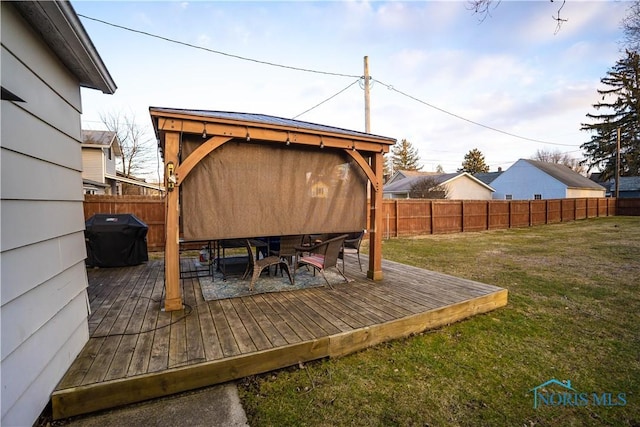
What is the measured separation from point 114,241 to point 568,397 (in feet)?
21.6

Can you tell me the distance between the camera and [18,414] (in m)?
1.52

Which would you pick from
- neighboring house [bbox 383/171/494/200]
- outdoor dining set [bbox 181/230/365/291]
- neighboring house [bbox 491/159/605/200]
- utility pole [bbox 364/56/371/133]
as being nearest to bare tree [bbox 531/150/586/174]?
neighboring house [bbox 491/159/605/200]

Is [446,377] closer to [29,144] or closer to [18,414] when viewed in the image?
[18,414]

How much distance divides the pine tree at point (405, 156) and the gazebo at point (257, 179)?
1536 inches

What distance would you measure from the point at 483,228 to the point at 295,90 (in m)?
11.6

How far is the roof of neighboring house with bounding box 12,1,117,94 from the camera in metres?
1.60

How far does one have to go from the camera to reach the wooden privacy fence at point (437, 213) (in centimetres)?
840

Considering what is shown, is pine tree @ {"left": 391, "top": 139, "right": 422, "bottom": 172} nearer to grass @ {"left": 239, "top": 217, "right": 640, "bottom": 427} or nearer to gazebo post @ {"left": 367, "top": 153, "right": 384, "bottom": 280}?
grass @ {"left": 239, "top": 217, "right": 640, "bottom": 427}

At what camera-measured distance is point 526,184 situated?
2742cm

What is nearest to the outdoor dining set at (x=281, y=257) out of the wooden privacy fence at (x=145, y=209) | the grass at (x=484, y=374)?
the grass at (x=484, y=374)

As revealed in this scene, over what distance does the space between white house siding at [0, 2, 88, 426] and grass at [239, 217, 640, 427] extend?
128cm

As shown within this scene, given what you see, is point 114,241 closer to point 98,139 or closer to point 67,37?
point 67,37

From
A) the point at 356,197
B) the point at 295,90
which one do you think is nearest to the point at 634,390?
the point at 356,197

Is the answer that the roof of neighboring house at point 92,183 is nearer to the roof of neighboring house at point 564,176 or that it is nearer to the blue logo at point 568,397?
the blue logo at point 568,397
